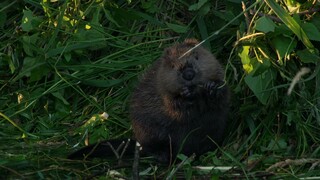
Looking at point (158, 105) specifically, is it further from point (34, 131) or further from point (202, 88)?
point (34, 131)

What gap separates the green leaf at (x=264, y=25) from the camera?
3865mm

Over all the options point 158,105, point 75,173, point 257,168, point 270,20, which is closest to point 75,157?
point 75,173

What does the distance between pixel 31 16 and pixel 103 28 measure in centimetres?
45

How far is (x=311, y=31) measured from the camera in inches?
154

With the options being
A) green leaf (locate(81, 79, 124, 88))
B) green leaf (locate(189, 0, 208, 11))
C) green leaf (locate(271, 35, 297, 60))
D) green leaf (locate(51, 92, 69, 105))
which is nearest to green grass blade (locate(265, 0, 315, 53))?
green leaf (locate(271, 35, 297, 60))

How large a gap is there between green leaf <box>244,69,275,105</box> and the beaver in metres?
0.13

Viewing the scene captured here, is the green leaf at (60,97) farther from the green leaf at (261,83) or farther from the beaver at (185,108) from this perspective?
the green leaf at (261,83)

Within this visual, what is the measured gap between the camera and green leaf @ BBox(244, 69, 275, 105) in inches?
158

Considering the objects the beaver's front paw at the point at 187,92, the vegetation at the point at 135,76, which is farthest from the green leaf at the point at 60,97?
the beaver's front paw at the point at 187,92

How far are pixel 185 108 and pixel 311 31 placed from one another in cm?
71

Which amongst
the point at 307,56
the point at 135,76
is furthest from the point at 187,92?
the point at 135,76

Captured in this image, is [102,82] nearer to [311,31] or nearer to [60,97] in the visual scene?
[60,97]

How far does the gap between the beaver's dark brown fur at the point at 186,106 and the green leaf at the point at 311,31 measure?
18.4 inches

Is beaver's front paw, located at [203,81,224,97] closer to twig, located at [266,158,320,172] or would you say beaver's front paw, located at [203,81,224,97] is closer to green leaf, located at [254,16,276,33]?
green leaf, located at [254,16,276,33]
